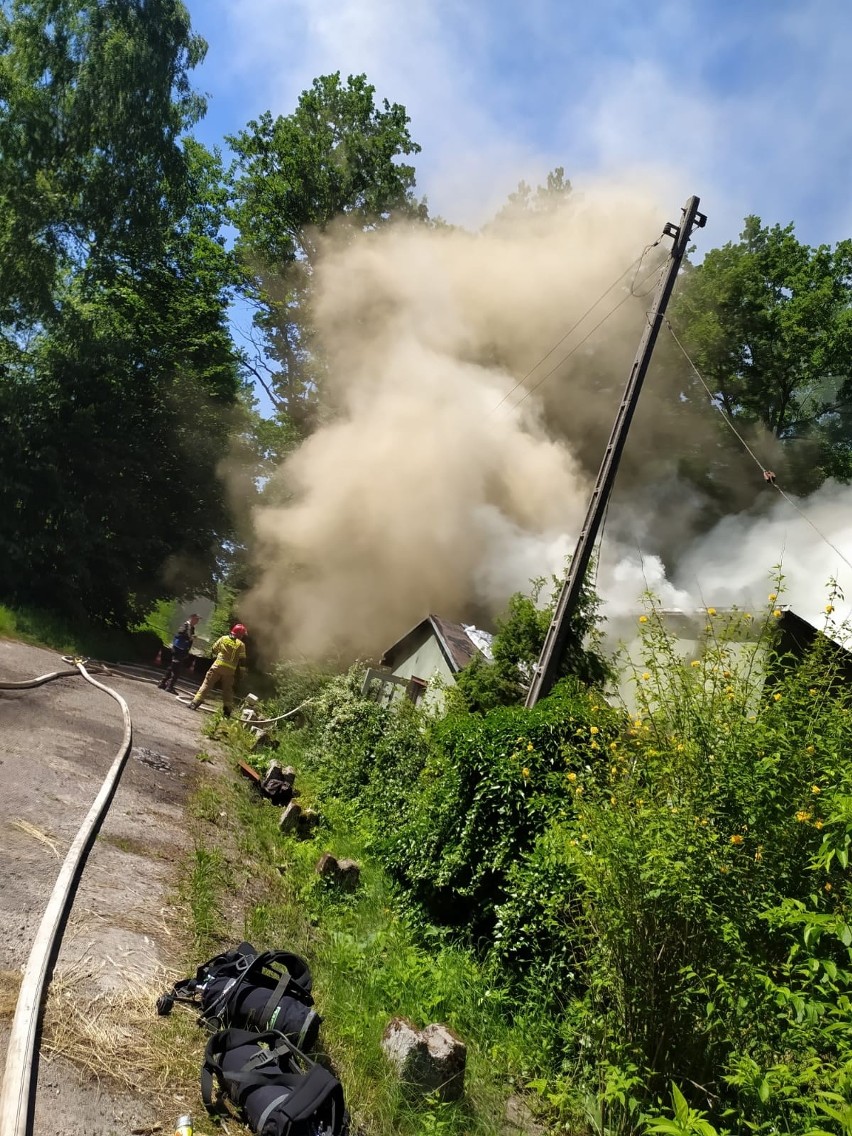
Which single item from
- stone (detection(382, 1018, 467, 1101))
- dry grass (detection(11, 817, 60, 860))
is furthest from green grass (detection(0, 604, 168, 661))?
stone (detection(382, 1018, 467, 1101))

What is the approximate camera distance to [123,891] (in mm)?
4688

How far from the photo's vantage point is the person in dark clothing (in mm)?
14953

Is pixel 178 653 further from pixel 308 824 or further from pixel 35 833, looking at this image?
pixel 35 833

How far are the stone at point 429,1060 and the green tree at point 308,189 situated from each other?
25.5 meters

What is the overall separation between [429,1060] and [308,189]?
29602 millimetres

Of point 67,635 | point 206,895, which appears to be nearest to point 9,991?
point 206,895

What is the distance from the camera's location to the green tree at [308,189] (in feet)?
93.1

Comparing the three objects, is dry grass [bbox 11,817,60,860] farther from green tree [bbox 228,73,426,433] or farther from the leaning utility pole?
green tree [bbox 228,73,426,433]

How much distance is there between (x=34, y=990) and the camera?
10.4ft

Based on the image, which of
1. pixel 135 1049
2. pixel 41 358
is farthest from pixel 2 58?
pixel 135 1049

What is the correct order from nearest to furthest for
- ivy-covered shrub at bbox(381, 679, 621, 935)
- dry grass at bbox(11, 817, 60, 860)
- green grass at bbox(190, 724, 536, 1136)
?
green grass at bbox(190, 724, 536, 1136)
dry grass at bbox(11, 817, 60, 860)
ivy-covered shrub at bbox(381, 679, 621, 935)

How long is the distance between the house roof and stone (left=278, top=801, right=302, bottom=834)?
587 centimetres

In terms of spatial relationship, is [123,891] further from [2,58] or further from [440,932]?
[2,58]

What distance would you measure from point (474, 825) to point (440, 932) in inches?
32.7
